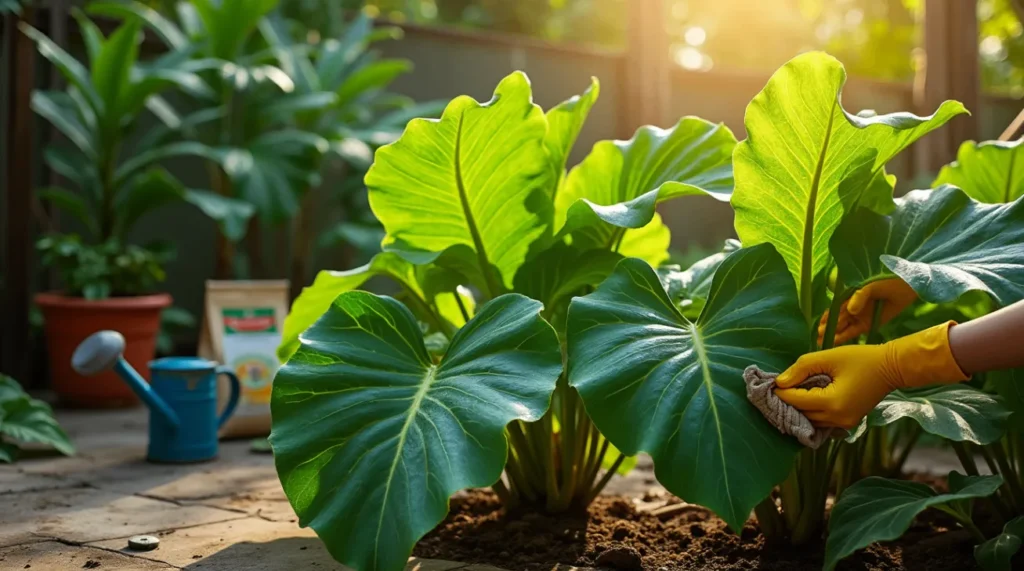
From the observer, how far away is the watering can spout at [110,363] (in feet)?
8.48

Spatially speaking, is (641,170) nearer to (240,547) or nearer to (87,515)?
(240,547)

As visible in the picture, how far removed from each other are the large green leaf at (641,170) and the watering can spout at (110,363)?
132 cm

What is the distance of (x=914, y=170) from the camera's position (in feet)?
22.6

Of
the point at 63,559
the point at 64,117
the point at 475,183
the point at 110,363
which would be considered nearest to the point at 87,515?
the point at 63,559

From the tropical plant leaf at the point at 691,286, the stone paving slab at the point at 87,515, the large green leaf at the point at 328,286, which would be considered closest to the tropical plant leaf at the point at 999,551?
the tropical plant leaf at the point at 691,286

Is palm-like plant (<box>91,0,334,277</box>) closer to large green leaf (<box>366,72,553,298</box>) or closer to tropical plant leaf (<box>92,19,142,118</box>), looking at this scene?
tropical plant leaf (<box>92,19,142,118</box>)

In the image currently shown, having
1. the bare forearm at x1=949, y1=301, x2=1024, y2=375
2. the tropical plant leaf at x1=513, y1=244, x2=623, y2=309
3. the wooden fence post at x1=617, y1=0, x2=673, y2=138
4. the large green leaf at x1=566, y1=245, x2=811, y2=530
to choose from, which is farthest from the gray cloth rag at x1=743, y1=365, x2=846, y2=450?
the wooden fence post at x1=617, y1=0, x2=673, y2=138

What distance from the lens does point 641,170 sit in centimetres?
198

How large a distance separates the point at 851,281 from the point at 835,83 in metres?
0.32

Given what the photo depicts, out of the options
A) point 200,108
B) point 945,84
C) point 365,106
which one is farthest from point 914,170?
point 200,108

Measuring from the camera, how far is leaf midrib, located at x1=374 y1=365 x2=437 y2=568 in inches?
53.7

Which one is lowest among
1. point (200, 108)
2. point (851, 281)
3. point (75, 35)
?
point (851, 281)

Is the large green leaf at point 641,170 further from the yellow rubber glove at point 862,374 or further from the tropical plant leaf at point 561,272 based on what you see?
the yellow rubber glove at point 862,374

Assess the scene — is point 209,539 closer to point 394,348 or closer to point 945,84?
point 394,348
